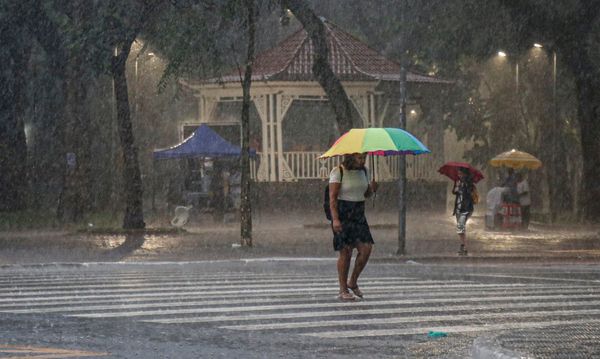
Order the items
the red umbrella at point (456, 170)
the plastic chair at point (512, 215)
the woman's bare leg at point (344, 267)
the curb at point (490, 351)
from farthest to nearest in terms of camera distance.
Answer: the plastic chair at point (512, 215) → the red umbrella at point (456, 170) → the woman's bare leg at point (344, 267) → the curb at point (490, 351)

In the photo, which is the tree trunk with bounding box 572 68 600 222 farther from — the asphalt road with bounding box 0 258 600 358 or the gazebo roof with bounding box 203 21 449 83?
the asphalt road with bounding box 0 258 600 358

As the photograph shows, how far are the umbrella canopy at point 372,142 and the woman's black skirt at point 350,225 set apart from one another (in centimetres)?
64

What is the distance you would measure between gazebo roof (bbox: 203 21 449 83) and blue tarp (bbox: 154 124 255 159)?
4.18 m

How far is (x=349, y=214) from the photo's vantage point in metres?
16.0

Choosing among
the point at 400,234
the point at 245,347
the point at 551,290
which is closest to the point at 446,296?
the point at 551,290

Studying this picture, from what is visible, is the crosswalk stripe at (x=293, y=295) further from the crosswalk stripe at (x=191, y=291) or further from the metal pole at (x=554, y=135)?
the metal pole at (x=554, y=135)

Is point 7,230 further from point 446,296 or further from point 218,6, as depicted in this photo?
point 446,296

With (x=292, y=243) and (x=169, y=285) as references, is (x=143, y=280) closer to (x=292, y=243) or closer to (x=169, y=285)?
(x=169, y=285)

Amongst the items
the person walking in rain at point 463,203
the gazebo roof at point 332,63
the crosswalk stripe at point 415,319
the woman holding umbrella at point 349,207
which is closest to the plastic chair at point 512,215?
the person walking in rain at point 463,203

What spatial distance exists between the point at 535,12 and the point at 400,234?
16950 mm

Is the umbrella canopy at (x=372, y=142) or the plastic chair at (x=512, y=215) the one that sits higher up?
the umbrella canopy at (x=372, y=142)

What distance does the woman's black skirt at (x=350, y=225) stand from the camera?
15953mm

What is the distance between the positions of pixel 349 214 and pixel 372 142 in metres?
1.03

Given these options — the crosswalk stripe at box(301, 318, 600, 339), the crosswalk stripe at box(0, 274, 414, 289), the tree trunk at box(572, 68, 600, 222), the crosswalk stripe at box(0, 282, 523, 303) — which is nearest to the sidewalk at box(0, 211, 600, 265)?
the tree trunk at box(572, 68, 600, 222)
